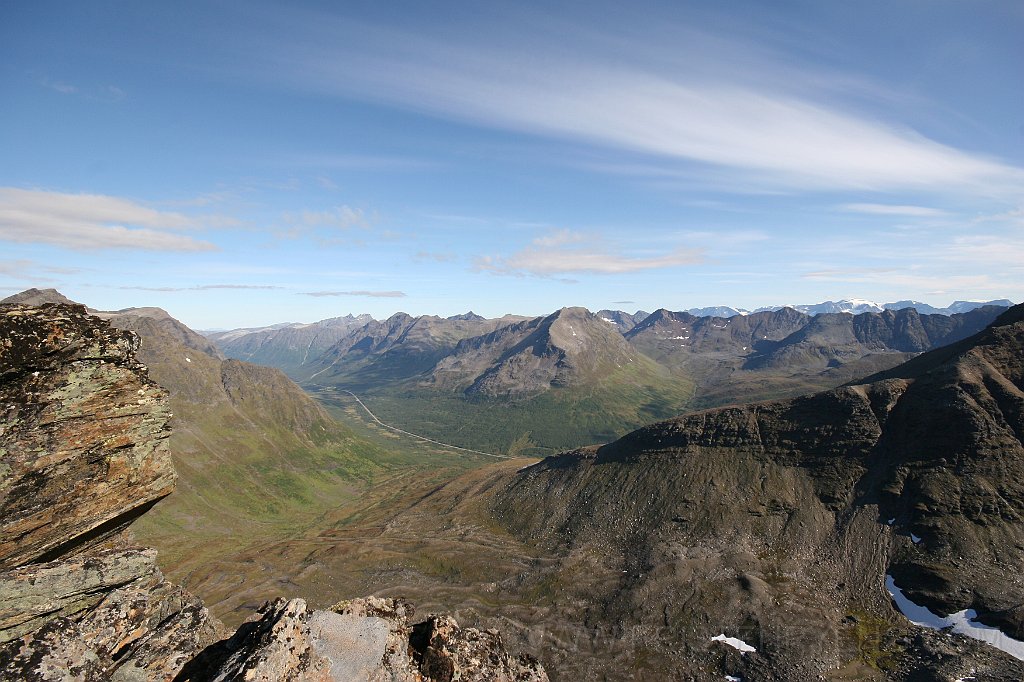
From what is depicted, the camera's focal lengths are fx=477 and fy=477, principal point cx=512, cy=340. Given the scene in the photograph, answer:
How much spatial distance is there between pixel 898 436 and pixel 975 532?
28000 millimetres

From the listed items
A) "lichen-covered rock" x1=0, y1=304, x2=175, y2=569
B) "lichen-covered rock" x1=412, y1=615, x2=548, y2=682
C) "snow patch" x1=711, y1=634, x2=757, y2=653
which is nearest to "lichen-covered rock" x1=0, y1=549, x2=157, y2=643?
"lichen-covered rock" x1=0, y1=304, x2=175, y2=569

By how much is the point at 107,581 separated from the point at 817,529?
126812 millimetres

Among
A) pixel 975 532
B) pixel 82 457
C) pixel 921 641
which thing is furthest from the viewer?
pixel 975 532

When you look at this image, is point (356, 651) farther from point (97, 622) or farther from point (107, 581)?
point (107, 581)

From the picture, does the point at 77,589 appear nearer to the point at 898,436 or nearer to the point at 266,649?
the point at 266,649

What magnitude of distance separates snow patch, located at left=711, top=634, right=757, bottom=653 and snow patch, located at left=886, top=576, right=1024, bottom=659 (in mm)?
30448

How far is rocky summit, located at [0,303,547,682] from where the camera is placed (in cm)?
1888

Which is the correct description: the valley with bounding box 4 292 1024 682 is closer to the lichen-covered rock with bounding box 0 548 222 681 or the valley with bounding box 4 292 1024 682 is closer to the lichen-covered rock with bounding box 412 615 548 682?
the lichen-covered rock with bounding box 412 615 548 682

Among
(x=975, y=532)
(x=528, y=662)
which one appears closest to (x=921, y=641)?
(x=975, y=532)

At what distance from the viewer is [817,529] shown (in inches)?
4257

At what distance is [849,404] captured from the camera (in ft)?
419

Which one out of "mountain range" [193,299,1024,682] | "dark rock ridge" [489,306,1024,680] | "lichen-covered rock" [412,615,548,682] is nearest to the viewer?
"lichen-covered rock" [412,615,548,682]

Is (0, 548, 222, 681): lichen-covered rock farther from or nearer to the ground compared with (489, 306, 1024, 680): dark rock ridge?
farther from the ground

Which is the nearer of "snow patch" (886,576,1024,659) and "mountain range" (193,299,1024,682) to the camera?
"snow patch" (886,576,1024,659)
